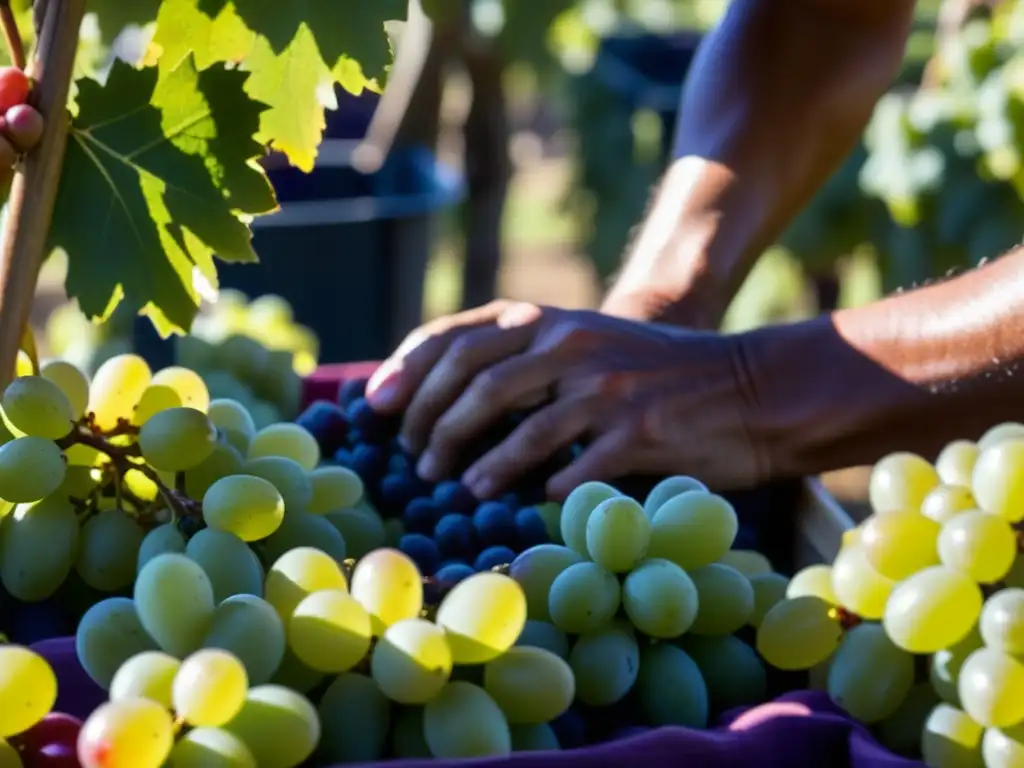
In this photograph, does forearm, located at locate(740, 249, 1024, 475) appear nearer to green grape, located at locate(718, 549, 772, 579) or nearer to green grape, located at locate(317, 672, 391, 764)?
green grape, located at locate(718, 549, 772, 579)

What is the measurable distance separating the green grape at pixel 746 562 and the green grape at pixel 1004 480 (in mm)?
149

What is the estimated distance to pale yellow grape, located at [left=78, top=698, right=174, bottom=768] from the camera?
500 millimetres

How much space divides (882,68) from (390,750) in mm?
1057

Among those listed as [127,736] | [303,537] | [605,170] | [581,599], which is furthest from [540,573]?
[605,170]

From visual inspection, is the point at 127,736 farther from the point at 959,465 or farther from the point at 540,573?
the point at 959,465

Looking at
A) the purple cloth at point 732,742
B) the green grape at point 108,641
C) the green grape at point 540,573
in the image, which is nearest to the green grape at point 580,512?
the green grape at point 540,573

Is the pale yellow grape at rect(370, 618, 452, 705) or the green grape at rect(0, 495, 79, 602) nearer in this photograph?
the pale yellow grape at rect(370, 618, 452, 705)

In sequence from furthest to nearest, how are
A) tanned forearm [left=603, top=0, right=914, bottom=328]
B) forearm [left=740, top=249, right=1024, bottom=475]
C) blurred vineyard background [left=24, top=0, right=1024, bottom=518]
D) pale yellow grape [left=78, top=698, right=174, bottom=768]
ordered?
blurred vineyard background [left=24, top=0, right=1024, bottom=518] → tanned forearm [left=603, top=0, right=914, bottom=328] → forearm [left=740, top=249, right=1024, bottom=475] → pale yellow grape [left=78, top=698, right=174, bottom=768]

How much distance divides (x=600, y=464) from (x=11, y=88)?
1.44 ft

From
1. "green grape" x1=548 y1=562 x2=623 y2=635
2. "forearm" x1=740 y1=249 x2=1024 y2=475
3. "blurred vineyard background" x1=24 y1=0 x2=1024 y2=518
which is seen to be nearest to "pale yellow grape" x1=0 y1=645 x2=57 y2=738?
"green grape" x1=548 y1=562 x2=623 y2=635

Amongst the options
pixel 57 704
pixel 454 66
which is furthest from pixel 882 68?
pixel 454 66

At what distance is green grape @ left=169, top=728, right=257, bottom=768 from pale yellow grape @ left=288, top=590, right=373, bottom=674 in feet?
0.21

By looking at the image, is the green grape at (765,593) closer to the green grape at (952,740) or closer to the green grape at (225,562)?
the green grape at (952,740)

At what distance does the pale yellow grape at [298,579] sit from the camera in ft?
1.99
